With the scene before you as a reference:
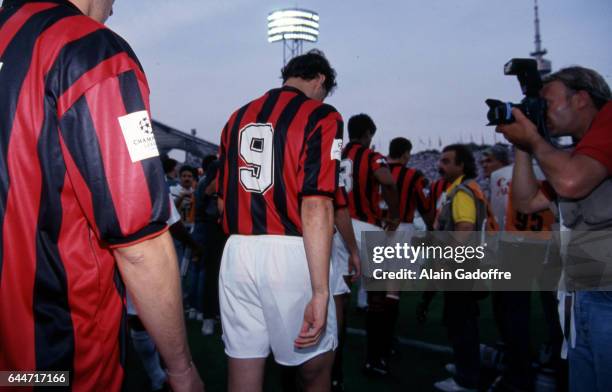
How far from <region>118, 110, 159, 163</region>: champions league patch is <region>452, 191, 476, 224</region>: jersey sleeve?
3.10m

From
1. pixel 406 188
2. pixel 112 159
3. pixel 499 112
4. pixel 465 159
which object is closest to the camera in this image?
pixel 112 159

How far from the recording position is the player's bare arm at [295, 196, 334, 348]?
1.99m

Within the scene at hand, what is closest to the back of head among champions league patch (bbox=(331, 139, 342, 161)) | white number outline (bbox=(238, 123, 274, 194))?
champions league patch (bbox=(331, 139, 342, 161))

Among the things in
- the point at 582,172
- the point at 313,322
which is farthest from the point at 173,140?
the point at 582,172

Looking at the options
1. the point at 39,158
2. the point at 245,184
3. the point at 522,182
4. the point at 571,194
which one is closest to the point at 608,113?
the point at 571,194

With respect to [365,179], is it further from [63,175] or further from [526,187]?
[63,175]

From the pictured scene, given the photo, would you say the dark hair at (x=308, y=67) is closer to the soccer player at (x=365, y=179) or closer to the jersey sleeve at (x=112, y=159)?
the jersey sleeve at (x=112, y=159)

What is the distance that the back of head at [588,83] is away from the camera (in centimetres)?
202

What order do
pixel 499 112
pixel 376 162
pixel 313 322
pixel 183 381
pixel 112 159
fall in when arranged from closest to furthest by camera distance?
pixel 112 159
pixel 183 381
pixel 313 322
pixel 499 112
pixel 376 162

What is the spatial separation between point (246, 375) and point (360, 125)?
3.15 metres

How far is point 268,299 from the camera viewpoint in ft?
7.04

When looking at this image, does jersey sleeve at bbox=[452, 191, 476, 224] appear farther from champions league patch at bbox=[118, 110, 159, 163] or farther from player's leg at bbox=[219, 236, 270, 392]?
champions league patch at bbox=[118, 110, 159, 163]

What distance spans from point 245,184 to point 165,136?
1695 cm

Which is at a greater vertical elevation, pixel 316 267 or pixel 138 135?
pixel 138 135
